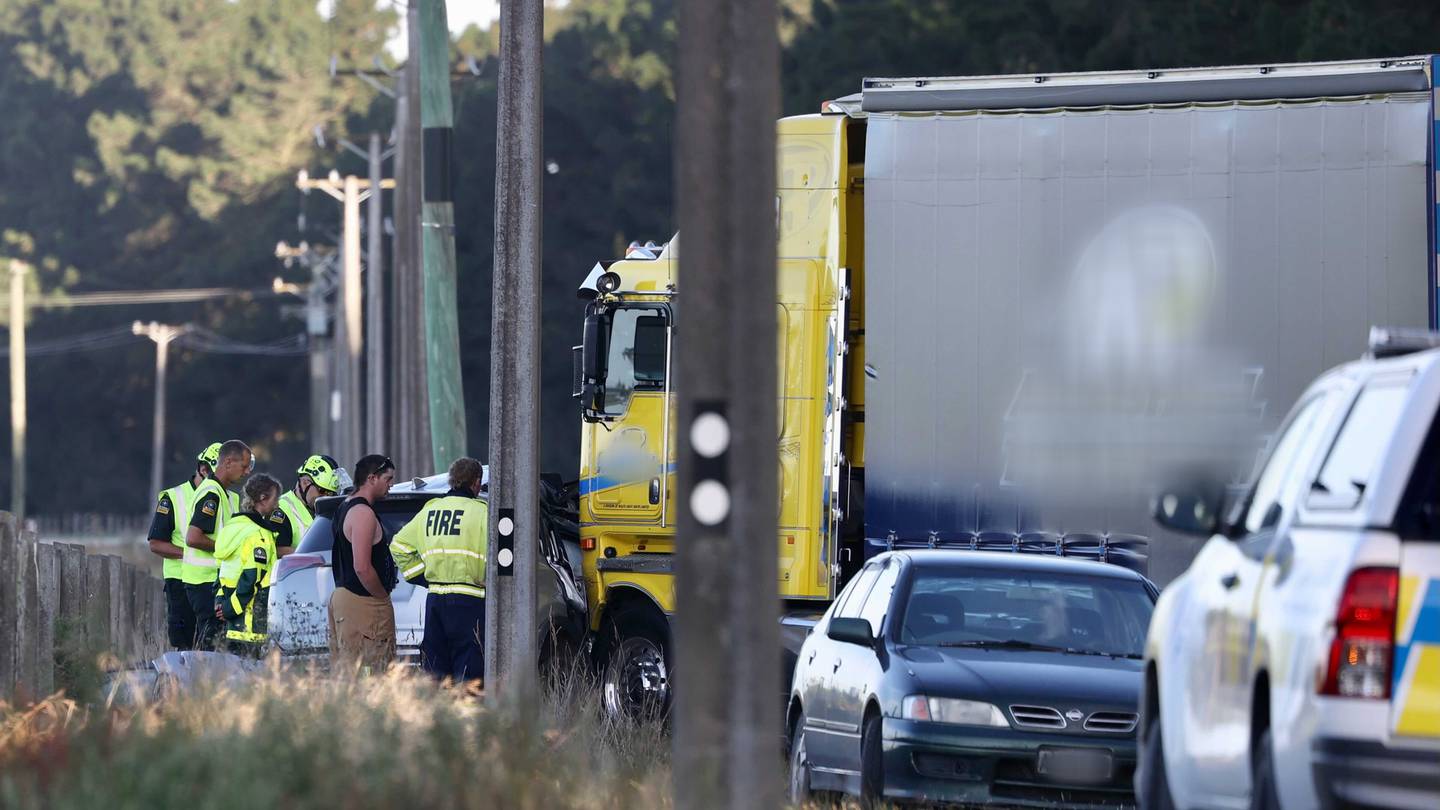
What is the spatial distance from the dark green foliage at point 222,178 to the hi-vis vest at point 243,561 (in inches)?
1987

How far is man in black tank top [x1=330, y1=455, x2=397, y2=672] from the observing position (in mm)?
14039

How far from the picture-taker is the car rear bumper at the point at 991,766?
11.3 m

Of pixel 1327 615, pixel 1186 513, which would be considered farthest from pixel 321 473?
pixel 1327 615

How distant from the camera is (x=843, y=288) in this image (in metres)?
15.5

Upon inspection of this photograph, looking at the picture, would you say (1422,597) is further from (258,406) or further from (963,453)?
(258,406)

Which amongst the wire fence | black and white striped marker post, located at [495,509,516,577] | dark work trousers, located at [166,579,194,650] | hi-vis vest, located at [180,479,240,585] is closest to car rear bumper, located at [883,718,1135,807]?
black and white striped marker post, located at [495,509,516,577]

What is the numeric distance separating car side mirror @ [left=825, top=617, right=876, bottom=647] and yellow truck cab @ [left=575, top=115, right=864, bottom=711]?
3289 millimetres

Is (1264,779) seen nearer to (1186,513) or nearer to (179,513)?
(1186,513)

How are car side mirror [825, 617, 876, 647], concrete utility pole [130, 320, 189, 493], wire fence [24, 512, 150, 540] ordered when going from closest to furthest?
car side mirror [825, 617, 876, 647] → concrete utility pole [130, 320, 189, 493] → wire fence [24, 512, 150, 540]

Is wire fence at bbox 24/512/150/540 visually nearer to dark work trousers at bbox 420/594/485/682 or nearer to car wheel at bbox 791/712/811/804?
dark work trousers at bbox 420/594/485/682

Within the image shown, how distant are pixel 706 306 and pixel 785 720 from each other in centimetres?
926

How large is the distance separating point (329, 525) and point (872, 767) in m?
5.96

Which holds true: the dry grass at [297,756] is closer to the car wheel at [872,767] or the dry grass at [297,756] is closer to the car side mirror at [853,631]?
the car wheel at [872,767]

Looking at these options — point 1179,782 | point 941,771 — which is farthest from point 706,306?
point 941,771
